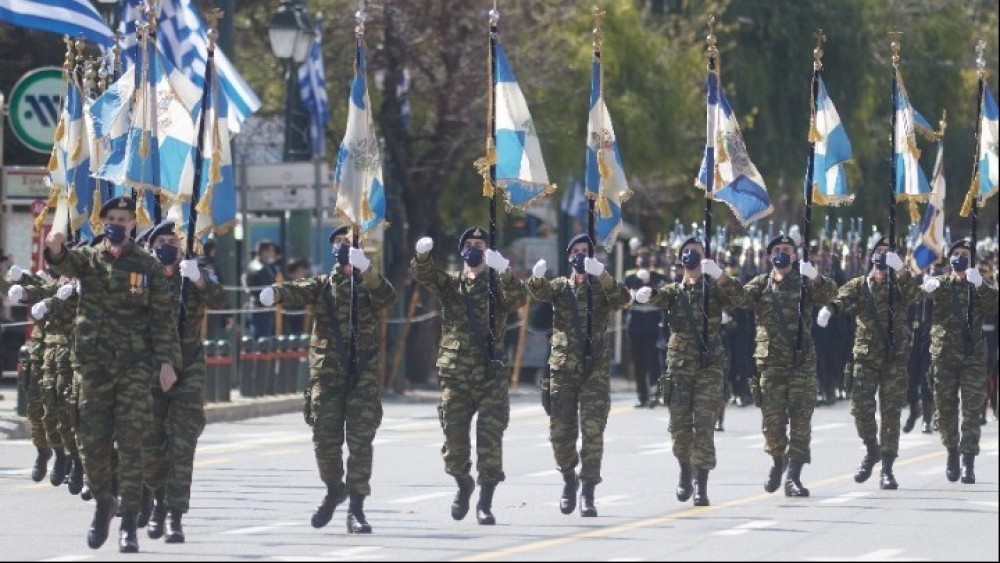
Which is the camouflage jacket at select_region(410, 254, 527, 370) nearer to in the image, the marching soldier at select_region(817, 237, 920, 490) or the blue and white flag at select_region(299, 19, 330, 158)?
the marching soldier at select_region(817, 237, 920, 490)

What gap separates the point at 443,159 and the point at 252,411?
733 cm

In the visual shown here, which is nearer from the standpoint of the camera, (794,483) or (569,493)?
(569,493)

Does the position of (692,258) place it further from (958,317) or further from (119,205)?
(119,205)

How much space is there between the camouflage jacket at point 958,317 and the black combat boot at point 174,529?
823cm

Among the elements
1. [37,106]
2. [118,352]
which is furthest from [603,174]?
[37,106]

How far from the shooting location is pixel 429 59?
3559 cm

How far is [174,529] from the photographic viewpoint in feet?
50.1

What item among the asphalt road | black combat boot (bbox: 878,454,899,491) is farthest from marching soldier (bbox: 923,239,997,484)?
black combat boot (bbox: 878,454,899,491)

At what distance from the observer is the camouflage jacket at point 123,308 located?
1477 centimetres

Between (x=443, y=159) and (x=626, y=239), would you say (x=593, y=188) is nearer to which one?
(x=443, y=159)

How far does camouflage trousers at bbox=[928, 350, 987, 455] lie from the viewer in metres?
21.4

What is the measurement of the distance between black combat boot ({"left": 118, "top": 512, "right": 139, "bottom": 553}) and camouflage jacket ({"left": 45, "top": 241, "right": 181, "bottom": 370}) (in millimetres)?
845

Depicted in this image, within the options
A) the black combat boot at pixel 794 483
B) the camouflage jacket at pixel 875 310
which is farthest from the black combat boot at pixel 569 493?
the camouflage jacket at pixel 875 310

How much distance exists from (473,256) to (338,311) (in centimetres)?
116
